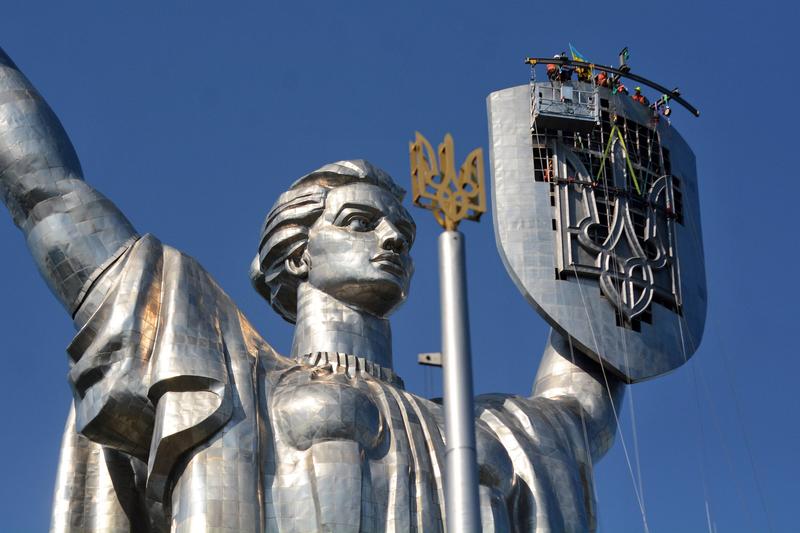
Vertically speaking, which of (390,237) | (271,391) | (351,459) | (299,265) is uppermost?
(390,237)

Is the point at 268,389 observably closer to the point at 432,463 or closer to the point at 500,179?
the point at 432,463

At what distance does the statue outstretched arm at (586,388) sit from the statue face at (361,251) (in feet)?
8.24

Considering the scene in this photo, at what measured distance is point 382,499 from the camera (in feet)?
70.8

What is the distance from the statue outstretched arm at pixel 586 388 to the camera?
24625 millimetres

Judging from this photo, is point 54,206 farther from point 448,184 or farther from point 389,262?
point 448,184

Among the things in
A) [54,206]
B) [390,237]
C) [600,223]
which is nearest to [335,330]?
[390,237]

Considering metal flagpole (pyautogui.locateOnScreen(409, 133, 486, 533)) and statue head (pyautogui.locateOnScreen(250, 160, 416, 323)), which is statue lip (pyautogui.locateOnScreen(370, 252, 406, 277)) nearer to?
statue head (pyautogui.locateOnScreen(250, 160, 416, 323))

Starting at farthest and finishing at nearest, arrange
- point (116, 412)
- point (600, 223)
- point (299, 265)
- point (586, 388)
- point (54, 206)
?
point (600, 223) → point (586, 388) → point (299, 265) → point (54, 206) → point (116, 412)

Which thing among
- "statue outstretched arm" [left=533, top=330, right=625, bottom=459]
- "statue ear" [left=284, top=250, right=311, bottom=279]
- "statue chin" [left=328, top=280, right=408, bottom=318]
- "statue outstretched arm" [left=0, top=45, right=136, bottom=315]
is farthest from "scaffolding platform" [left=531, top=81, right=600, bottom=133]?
"statue outstretched arm" [left=0, top=45, right=136, bottom=315]

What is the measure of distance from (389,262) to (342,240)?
65 cm

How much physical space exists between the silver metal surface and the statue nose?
816 cm

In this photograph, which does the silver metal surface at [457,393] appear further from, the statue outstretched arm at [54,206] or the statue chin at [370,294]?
the statue outstretched arm at [54,206]

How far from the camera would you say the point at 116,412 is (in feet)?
71.2

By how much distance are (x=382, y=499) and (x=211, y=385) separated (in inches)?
91.5
